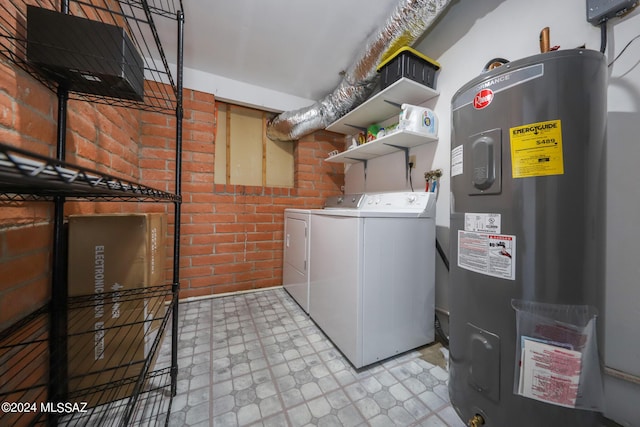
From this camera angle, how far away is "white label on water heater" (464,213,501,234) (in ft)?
2.67

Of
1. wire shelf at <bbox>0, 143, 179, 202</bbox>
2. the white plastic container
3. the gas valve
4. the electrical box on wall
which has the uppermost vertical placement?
the electrical box on wall

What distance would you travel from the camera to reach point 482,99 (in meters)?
0.85

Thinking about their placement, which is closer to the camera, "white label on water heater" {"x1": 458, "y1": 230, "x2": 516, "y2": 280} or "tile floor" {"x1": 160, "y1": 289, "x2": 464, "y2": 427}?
"white label on water heater" {"x1": 458, "y1": 230, "x2": 516, "y2": 280}

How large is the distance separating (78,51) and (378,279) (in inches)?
64.7

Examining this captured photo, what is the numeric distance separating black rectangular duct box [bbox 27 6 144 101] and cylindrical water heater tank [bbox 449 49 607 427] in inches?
56.9

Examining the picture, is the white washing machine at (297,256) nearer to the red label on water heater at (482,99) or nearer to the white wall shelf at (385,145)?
the white wall shelf at (385,145)

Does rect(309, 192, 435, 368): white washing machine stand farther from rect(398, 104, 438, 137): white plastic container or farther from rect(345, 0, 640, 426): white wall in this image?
rect(345, 0, 640, 426): white wall

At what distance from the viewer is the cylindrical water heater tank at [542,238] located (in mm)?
705

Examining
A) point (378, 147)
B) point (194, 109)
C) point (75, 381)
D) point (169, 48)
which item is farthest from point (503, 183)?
point (169, 48)

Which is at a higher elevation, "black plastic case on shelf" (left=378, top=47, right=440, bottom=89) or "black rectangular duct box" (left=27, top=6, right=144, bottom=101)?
"black plastic case on shelf" (left=378, top=47, right=440, bottom=89)

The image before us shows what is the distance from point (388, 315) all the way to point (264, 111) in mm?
2518

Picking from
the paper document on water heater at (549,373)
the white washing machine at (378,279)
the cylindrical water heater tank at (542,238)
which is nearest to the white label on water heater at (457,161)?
the cylindrical water heater tank at (542,238)

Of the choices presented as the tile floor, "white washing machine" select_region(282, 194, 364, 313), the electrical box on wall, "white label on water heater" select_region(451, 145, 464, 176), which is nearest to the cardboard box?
the tile floor

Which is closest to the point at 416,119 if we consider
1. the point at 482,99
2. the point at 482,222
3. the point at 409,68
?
the point at 409,68
